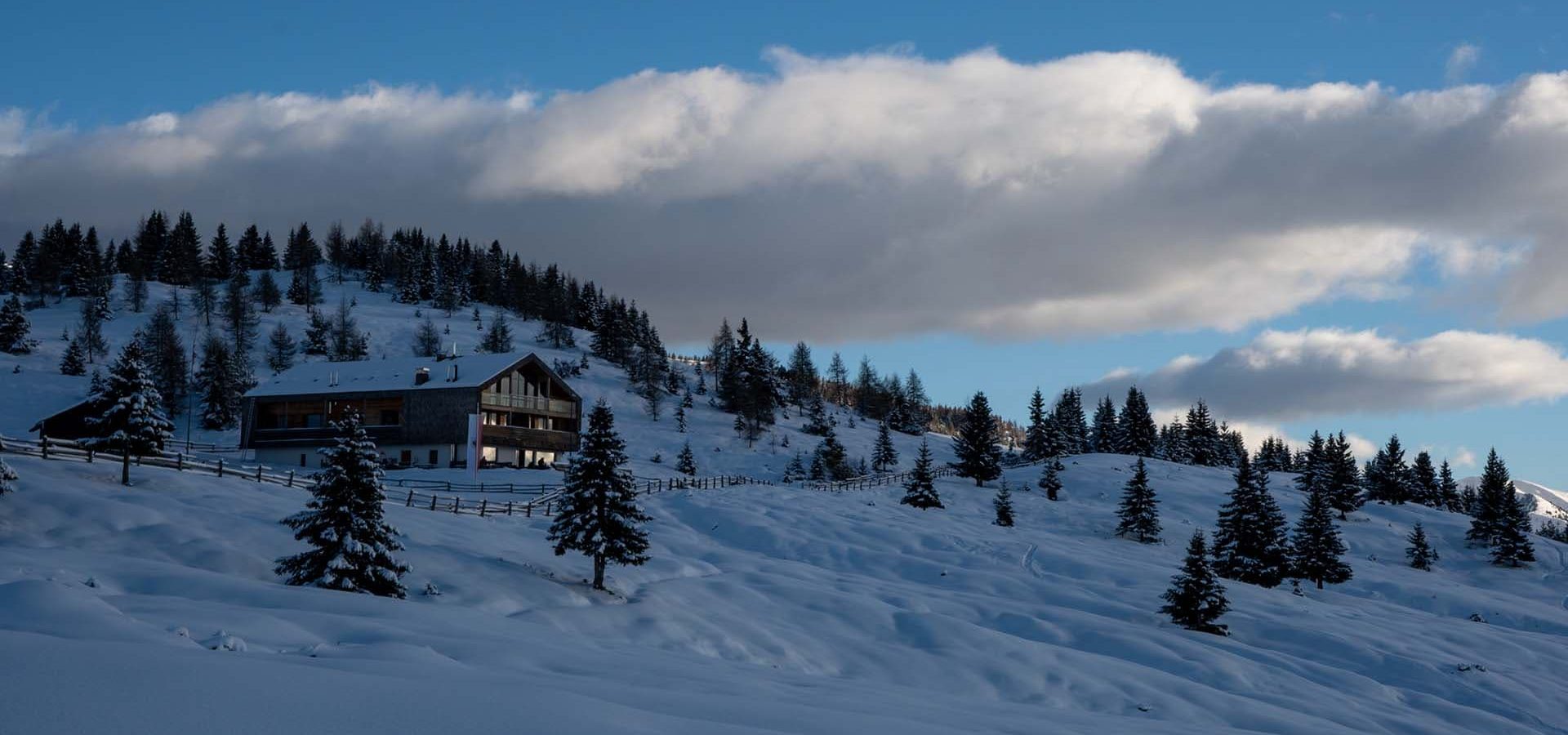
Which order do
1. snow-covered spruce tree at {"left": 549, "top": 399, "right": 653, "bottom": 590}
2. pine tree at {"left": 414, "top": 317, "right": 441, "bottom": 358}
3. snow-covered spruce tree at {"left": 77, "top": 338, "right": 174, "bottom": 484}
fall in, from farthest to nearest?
pine tree at {"left": 414, "top": 317, "right": 441, "bottom": 358} → snow-covered spruce tree at {"left": 77, "top": 338, "right": 174, "bottom": 484} → snow-covered spruce tree at {"left": 549, "top": 399, "right": 653, "bottom": 590}

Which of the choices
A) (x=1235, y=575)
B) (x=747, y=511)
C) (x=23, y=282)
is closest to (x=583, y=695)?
(x=747, y=511)

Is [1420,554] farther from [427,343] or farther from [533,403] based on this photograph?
[427,343]

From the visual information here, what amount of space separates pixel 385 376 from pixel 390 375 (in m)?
0.38

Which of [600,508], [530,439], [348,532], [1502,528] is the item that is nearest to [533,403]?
[530,439]

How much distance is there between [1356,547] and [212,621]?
69932 mm

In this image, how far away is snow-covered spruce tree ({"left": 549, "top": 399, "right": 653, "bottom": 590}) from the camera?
31438 mm

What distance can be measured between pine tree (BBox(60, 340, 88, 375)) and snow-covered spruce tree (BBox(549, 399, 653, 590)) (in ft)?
271

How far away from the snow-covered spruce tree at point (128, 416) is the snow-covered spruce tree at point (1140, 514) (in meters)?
49.5

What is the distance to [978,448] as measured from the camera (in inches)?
3056

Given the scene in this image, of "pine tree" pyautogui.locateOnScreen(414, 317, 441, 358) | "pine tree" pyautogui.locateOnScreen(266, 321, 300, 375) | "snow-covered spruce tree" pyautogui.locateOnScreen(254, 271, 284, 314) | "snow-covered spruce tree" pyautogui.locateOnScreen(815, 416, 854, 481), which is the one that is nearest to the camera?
"snow-covered spruce tree" pyautogui.locateOnScreen(815, 416, 854, 481)

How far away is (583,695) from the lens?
8.87 meters

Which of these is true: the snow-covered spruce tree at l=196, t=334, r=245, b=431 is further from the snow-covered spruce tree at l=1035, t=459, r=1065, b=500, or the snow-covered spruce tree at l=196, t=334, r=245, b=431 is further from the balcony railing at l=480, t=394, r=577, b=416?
the snow-covered spruce tree at l=1035, t=459, r=1065, b=500

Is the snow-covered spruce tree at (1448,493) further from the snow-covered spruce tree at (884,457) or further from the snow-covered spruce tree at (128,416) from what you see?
the snow-covered spruce tree at (128,416)

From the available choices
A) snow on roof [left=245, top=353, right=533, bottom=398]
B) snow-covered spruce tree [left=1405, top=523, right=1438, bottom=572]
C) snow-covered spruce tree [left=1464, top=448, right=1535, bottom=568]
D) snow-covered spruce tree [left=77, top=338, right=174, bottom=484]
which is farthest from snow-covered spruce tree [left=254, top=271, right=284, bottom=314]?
snow-covered spruce tree [left=1464, top=448, right=1535, bottom=568]
